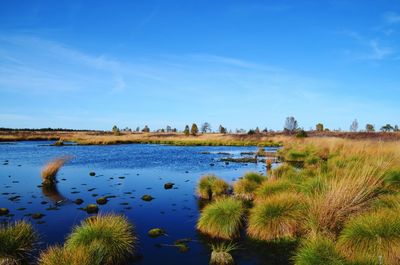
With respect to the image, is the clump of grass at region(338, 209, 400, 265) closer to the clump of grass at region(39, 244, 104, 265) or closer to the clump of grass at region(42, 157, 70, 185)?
the clump of grass at region(39, 244, 104, 265)

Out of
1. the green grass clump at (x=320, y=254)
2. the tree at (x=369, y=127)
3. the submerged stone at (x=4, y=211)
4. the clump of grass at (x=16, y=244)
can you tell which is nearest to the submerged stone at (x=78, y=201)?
the submerged stone at (x=4, y=211)

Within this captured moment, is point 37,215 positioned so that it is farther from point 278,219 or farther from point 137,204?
point 278,219

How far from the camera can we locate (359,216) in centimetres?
863

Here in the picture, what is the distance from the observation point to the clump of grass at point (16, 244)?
Answer: 26.4ft

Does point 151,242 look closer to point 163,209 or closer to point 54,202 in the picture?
point 163,209

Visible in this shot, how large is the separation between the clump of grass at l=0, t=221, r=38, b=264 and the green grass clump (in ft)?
21.8

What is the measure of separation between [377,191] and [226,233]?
5.11 meters

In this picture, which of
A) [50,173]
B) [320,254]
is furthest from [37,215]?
[320,254]

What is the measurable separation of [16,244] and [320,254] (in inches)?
287

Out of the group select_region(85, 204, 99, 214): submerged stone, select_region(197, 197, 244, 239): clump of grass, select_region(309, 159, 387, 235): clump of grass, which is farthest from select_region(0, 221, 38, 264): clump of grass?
select_region(309, 159, 387, 235): clump of grass

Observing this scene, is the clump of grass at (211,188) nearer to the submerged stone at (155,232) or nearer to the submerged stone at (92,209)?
the submerged stone at (92,209)

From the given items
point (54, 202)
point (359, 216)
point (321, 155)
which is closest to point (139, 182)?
point (54, 202)

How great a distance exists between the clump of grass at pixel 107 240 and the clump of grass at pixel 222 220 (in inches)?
102

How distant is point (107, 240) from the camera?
8.68 meters
